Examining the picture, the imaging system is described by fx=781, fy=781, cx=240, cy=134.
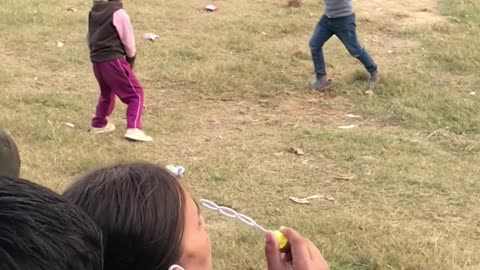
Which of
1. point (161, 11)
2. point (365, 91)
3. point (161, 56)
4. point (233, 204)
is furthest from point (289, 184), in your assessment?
point (161, 11)

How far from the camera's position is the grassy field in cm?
376

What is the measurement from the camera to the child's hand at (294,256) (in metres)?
1.73

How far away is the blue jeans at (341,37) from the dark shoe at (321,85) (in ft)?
0.20

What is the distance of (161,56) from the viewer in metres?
6.81

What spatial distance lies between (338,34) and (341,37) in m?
0.04

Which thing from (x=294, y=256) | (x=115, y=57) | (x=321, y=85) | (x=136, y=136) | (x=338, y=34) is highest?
(x=294, y=256)

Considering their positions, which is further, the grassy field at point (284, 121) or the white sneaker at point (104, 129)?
Answer: the white sneaker at point (104, 129)

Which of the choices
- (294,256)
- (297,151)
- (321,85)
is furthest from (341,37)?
(294,256)

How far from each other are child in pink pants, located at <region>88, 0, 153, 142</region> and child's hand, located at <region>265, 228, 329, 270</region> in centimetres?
333

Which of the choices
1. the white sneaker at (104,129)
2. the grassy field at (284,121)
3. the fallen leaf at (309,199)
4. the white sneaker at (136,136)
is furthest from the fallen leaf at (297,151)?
the white sneaker at (104,129)

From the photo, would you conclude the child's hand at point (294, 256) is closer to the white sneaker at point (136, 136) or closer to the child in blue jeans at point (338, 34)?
the white sneaker at point (136, 136)

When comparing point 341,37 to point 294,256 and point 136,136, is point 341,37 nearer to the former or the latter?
point 136,136

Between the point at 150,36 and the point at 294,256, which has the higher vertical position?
the point at 294,256

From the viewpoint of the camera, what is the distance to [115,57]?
16.5 ft
